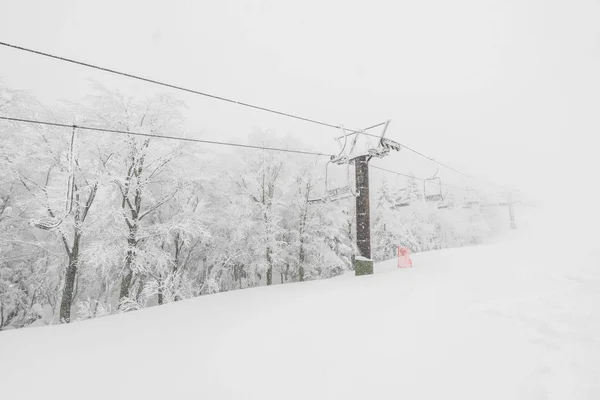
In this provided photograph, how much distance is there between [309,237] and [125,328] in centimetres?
1297

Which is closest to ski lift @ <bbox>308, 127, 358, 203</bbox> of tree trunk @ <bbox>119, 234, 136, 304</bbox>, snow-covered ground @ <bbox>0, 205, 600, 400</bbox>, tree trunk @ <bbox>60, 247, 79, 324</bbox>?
snow-covered ground @ <bbox>0, 205, 600, 400</bbox>

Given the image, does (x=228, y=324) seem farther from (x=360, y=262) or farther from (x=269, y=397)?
(x=360, y=262)

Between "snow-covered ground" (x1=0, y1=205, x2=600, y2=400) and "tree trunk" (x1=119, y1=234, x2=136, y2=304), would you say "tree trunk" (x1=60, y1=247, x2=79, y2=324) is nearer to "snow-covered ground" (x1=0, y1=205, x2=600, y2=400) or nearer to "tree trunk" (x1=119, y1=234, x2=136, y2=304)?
"tree trunk" (x1=119, y1=234, x2=136, y2=304)

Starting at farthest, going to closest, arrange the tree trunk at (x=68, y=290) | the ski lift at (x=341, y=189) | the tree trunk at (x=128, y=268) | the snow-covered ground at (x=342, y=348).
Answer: the tree trunk at (x=128, y=268), the tree trunk at (x=68, y=290), the ski lift at (x=341, y=189), the snow-covered ground at (x=342, y=348)

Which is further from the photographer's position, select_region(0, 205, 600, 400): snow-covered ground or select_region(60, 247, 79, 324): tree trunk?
select_region(60, 247, 79, 324): tree trunk

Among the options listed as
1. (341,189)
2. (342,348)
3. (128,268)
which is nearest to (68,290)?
(128,268)

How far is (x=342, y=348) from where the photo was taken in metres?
3.52

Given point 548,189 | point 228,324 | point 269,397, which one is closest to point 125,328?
point 228,324

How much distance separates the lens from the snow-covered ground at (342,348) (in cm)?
277

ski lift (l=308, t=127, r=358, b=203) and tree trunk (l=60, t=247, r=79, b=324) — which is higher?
ski lift (l=308, t=127, r=358, b=203)

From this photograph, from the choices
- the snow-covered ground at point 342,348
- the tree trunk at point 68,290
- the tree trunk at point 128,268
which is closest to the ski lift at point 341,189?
the snow-covered ground at point 342,348

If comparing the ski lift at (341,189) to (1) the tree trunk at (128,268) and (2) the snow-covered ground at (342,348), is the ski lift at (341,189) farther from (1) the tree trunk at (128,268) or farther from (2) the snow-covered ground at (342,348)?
(1) the tree trunk at (128,268)

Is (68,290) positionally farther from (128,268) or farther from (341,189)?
(341,189)

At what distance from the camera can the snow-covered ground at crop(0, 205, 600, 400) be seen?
109 inches
